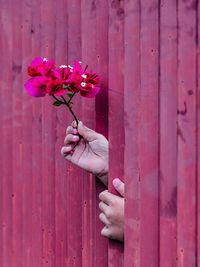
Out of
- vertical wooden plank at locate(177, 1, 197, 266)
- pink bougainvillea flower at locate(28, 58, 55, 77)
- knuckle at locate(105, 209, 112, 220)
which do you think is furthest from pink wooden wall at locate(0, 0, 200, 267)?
pink bougainvillea flower at locate(28, 58, 55, 77)

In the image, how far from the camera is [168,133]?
1.23m

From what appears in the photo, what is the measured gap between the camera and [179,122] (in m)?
1.19

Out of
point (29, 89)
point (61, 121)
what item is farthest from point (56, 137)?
point (29, 89)

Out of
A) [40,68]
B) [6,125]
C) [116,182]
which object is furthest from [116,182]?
Result: [6,125]

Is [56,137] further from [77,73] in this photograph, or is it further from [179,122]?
[179,122]

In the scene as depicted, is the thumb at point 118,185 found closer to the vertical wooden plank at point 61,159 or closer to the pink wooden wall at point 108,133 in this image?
the pink wooden wall at point 108,133

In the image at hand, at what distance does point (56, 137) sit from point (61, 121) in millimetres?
96

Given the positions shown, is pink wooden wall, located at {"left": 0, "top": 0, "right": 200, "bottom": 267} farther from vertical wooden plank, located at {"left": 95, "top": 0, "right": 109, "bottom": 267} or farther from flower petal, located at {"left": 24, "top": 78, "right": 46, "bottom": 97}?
flower petal, located at {"left": 24, "top": 78, "right": 46, "bottom": 97}

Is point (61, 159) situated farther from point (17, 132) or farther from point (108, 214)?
point (108, 214)

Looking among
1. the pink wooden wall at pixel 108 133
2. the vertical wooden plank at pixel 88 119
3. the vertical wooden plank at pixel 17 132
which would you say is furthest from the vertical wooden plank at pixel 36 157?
the vertical wooden plank at pixel 88 119

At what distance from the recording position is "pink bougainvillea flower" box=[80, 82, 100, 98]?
157cm

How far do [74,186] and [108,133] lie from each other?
433mm

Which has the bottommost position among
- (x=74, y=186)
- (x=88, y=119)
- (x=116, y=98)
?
(x=74, y=186)

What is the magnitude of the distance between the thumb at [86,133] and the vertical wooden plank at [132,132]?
0.34 metres
